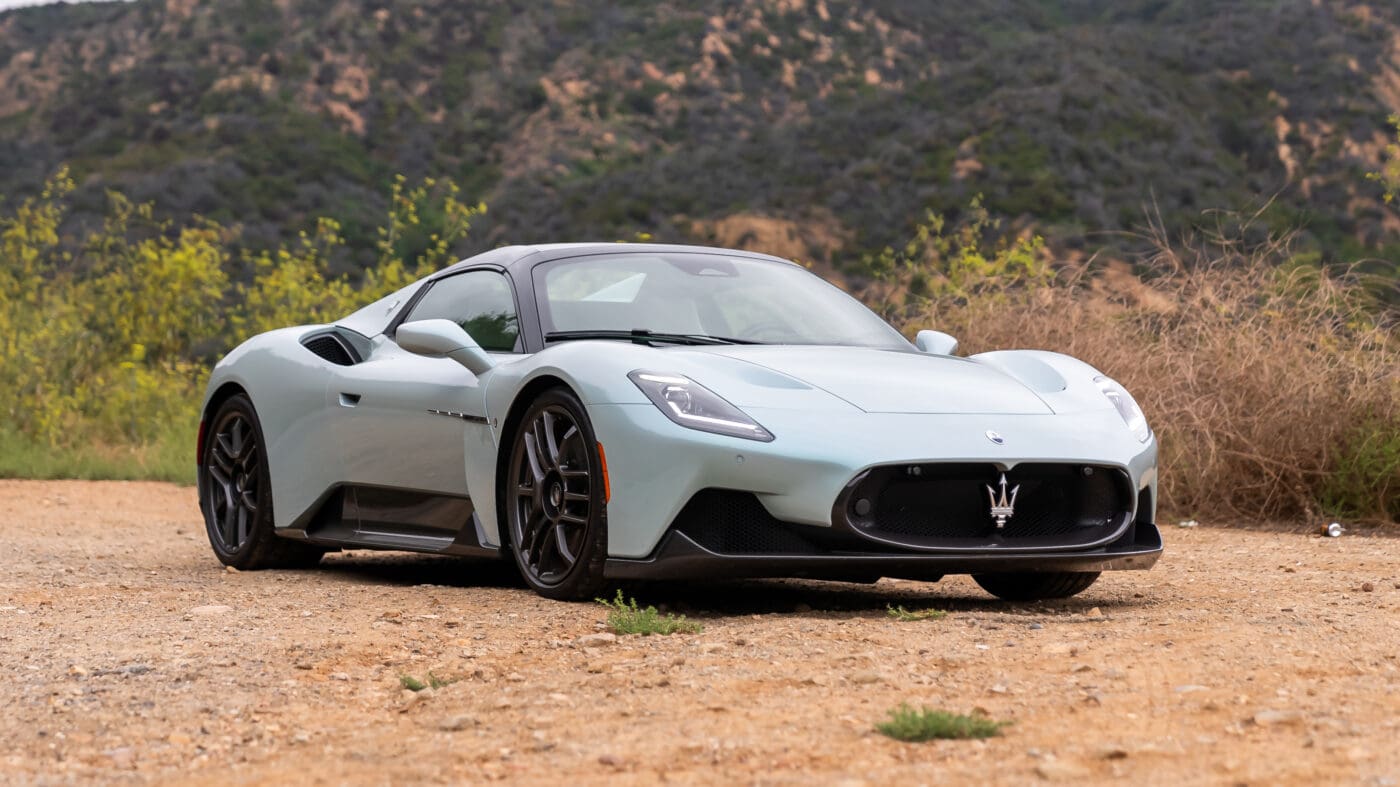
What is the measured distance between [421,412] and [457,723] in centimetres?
288

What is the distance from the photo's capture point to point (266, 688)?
444 cm

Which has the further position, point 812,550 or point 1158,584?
point 1158,584

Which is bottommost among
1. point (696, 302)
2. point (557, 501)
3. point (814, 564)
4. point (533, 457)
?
point (814, 564)

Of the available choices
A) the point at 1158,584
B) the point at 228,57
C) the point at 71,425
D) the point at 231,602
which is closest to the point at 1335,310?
the point at 1158,584

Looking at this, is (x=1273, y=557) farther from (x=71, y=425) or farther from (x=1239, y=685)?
(x=71, y=425)

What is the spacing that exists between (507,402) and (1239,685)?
292cm

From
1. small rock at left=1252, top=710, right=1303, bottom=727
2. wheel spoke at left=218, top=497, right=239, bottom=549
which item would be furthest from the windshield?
small rock at left=1252, top=710, right=1303, bottom=727

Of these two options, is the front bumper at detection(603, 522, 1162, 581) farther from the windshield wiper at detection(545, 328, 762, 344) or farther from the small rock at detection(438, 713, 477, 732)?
the small rock at detection(438, 713, 477, 732)

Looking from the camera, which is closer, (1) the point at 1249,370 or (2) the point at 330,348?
(2) the point at 330,348

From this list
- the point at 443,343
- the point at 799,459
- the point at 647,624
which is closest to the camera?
the point at 647,624

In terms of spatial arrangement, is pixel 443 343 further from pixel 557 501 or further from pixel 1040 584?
pixel 1040 584

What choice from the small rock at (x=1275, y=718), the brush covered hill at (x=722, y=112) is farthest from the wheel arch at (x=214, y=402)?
the brush covered hill at (x=722, y=112)

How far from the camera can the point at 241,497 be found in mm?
7898

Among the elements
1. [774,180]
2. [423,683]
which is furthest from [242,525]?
[774,180]
